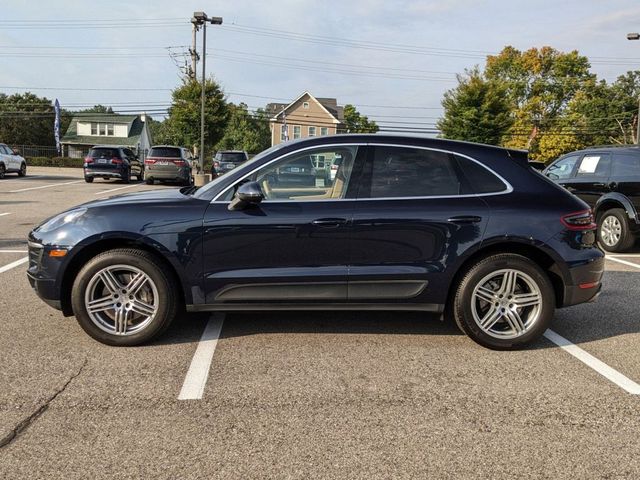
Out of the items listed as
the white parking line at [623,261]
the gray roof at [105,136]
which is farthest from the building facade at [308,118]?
the white parking line at [623,261]

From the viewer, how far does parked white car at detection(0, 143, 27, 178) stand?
1014 inches

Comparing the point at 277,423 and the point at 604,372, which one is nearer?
the point at 277,423

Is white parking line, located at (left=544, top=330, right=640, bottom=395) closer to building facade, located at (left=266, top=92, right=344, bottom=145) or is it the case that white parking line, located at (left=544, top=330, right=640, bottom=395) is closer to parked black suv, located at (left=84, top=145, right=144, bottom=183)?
parked black suv, located at (left=84, top=145, right=144, bottom=183)

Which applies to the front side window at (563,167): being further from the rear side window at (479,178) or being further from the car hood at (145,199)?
the car hood at (145,199)

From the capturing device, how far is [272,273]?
14.0 ft

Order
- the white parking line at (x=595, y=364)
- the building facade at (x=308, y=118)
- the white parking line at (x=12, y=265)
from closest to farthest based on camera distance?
the white parking line at (x=595, y=364) → the white parking line at (x=12, y=265) → the building facade at (x=308, y=118)

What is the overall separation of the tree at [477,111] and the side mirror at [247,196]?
3659cm

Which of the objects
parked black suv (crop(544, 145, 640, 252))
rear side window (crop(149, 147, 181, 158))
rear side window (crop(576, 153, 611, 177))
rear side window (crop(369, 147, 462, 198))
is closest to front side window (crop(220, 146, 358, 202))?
rear side window (crop(369, 147, 462, 198))

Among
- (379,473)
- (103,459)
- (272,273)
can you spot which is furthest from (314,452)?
(272,273)

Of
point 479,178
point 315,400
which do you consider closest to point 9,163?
point 479,178

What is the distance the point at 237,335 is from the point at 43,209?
1117cm

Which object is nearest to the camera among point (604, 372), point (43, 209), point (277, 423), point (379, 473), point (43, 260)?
point (379, 473)

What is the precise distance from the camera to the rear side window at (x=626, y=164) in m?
8.89

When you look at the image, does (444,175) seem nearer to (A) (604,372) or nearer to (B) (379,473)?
(A) (604,372)
